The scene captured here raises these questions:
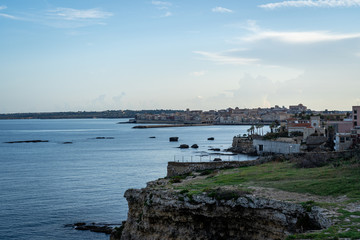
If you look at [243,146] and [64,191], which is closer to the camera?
[64,191]

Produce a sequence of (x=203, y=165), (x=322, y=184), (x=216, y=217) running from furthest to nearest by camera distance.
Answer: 1. (x=203, y=165)
2. (x=322, y=184)
3. (x=216, y=217)

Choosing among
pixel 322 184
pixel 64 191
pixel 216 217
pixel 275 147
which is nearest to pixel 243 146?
pixel 275 147

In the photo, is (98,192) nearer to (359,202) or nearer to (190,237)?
(190,237)

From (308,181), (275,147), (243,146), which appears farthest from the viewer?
(243,146)

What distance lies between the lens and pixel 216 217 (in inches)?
642

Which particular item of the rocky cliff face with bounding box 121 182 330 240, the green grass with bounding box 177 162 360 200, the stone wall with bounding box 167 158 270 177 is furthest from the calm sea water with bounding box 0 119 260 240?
the green grass with bounding box 177 162 360 200

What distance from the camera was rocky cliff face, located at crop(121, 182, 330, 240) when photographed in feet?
45.3

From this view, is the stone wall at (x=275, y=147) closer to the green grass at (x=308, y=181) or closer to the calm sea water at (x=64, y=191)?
the calm sea water at (x=64, y=191)

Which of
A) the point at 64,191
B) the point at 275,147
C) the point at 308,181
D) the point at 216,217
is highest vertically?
the point at 308,181

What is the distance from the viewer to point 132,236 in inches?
786

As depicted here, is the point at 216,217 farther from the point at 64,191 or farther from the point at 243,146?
the point at 243,146

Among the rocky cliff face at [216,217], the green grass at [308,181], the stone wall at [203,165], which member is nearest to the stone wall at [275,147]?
the stone wall at [203,165]

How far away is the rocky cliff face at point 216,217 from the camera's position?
544 inches

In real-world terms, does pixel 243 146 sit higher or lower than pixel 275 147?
lower
